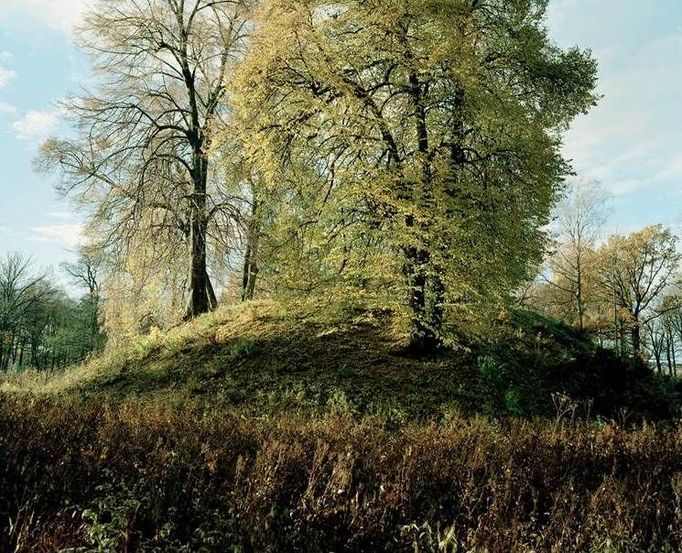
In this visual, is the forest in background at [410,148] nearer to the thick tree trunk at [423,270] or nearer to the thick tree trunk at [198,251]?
the thick tree trunk at [423,270]

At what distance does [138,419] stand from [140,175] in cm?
1141

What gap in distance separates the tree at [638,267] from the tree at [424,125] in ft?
76.1

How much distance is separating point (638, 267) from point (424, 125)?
26.5 metres

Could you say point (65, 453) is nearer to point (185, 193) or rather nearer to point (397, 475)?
point (397, 475)

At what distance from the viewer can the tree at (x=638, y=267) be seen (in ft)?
101

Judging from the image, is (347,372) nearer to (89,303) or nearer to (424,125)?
(424,125)

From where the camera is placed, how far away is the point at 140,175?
1562 cm

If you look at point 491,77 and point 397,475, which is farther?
point 491,77

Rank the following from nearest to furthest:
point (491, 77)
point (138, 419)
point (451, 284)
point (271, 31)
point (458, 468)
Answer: point (458, 468), point (138, 419), point (451, 284), point (271, 31), point (491, 77)

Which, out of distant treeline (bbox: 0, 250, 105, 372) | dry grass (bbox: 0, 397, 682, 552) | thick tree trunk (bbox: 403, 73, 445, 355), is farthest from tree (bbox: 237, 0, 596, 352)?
distant treeline (bbox: 0, 250, 105, 372)

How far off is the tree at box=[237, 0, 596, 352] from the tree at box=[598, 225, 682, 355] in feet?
76.1

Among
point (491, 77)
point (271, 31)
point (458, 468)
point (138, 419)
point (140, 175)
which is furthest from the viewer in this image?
point (140, 175)

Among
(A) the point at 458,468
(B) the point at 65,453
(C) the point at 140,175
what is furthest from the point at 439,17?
(C) the point at 140,175

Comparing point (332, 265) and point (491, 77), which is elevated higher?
point (491, 77)
